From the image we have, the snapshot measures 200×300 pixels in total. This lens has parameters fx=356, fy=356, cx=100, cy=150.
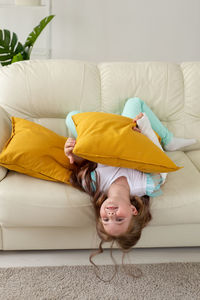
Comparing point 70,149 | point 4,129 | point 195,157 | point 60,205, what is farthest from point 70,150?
point 195,157

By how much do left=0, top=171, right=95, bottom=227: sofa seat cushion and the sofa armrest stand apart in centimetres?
10

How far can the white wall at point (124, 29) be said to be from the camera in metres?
3.69

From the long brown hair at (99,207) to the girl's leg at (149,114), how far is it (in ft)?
1.48

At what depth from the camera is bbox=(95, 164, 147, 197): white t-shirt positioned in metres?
1.76

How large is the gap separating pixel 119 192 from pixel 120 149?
0.67 ft

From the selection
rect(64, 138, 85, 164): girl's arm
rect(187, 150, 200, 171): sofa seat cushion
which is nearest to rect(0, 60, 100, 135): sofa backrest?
rect(64, 138, 85, 164): girl's arm

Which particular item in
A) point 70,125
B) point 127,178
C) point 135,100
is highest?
point 135,100

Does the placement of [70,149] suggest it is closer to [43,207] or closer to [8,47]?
[43,207]

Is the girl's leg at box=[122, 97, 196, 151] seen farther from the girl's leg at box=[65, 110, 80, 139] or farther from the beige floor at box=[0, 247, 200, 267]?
the beige floor at box=[0, 247, 200, 267]

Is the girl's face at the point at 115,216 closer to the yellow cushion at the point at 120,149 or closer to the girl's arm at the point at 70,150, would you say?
the yellow cushion at the point at 120,149

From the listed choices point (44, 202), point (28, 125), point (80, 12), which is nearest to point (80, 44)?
point (80, 12)

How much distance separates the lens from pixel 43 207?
1711 millimetres

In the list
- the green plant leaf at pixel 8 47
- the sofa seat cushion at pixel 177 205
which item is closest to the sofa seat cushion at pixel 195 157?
the sofa seat cushion at pixel 177 205

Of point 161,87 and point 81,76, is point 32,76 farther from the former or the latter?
point 161,87
